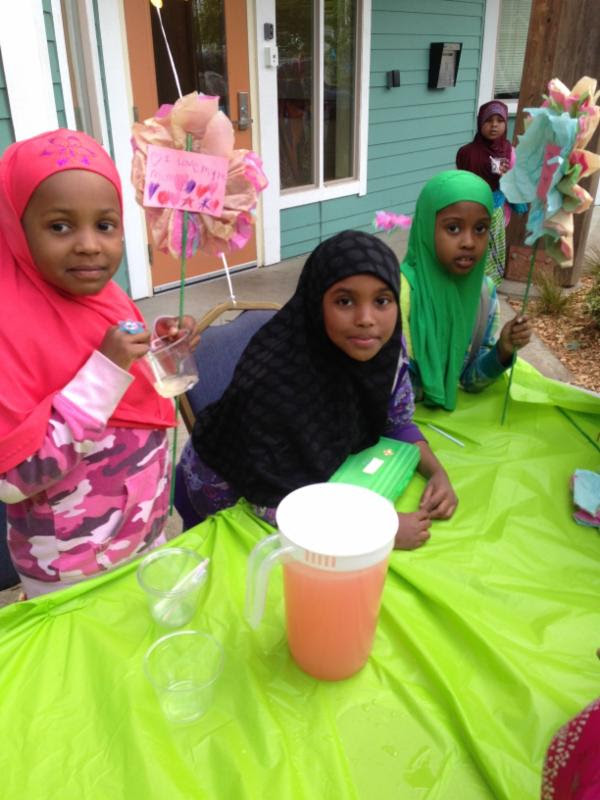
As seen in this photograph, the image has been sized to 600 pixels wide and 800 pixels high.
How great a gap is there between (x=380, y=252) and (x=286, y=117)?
4.94 meters

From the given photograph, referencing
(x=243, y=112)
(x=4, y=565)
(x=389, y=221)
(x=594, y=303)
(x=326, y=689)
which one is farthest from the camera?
(x=243, y=112)

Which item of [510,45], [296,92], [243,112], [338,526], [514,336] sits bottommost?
[514,336]

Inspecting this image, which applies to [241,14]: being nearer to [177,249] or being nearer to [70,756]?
[177,249]

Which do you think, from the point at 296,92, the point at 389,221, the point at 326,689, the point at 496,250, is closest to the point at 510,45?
the point at 296,92

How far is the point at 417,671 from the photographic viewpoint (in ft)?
3.19

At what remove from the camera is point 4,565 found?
1.68 meters

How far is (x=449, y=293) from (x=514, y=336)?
0.26m

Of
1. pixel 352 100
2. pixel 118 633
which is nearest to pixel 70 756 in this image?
pixel 118 633

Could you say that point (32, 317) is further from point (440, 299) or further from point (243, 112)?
point (243, 112)

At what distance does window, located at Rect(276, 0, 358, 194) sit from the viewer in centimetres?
550

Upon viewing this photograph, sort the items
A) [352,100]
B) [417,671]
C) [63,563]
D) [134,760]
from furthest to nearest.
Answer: [352,100] < [63,563] < [417,671] < [134,760]

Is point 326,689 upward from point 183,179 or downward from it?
downward

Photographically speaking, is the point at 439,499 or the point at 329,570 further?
the point at 439,499

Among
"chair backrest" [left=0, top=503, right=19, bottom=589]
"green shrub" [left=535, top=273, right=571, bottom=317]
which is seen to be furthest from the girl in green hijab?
"green shrub" [left=535, top=273, right=571, bottom=317]
